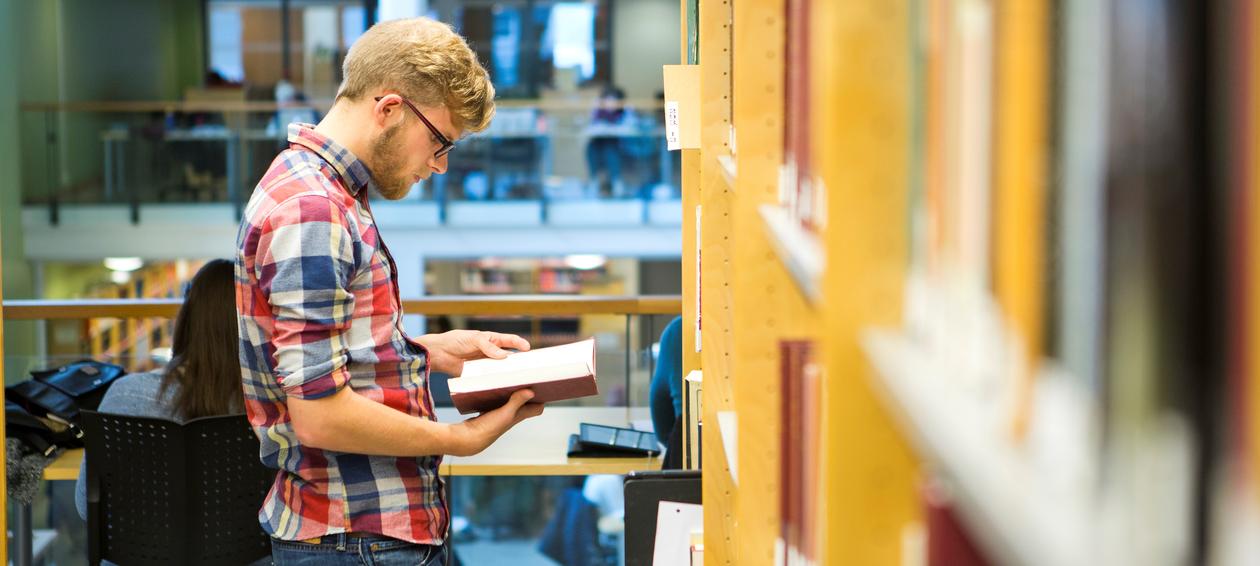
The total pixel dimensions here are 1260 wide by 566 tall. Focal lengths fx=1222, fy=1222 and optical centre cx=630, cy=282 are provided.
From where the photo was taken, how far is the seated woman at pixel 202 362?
2.39 metres

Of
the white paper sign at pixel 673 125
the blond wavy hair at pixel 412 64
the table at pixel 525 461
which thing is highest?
the blond wavy hair at pixel 412 64

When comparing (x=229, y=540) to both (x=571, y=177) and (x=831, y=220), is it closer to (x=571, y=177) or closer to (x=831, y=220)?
(x=831, y=220)

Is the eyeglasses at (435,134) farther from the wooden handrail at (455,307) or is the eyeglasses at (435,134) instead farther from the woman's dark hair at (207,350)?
the wooden handrail at (455,307)

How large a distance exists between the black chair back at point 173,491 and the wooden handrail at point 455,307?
1340mm

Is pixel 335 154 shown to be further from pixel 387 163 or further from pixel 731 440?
pixel 731 440

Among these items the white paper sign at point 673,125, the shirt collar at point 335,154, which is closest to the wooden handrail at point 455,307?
the white paper sign at point 673,125

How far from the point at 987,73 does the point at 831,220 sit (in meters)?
0.17

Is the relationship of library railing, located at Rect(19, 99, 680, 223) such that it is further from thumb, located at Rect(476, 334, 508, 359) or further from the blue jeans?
the blue jeans

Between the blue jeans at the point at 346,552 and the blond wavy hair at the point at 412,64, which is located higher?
the blond wavy hair at the point at 412,64

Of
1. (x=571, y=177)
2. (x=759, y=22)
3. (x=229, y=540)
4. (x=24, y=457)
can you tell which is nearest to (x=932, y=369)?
(x=759, y=22)

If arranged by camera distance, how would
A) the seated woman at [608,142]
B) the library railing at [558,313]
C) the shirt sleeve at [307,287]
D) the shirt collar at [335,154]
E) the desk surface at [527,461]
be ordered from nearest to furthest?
1. the shirt sleeve at [307,287]
2. the shirt collar at [335,154]
3. the desk surface at [527,461]
4. the library railing at [558,313]
5. the seated woman at [608,142]

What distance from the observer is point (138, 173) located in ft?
32.1

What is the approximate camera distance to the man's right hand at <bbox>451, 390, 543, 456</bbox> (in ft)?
5.52

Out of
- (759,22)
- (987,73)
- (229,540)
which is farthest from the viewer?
(229,540)
